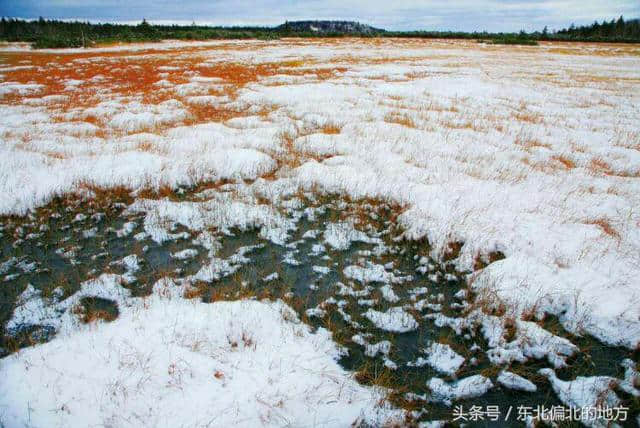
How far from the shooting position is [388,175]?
9.12 metres

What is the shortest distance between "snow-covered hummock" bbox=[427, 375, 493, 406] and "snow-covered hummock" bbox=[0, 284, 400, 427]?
0.64 m

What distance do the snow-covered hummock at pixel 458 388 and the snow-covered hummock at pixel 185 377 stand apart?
0.64 metres

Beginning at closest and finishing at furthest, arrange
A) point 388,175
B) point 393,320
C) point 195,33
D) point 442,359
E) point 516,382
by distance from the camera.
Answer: point 516,382
point 442,359
point 393,320
point 388,175
point 195,33

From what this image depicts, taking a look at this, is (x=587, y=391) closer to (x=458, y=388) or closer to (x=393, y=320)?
(x=458, y=388)

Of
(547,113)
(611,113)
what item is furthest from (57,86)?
(611,113)

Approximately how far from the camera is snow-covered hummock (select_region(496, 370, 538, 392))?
3.91 metres

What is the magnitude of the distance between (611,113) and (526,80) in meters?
11.2

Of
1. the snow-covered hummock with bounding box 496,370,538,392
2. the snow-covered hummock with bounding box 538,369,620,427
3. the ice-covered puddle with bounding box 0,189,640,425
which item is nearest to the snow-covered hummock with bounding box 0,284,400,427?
the ice-covered puddle with bounding box 0,189,640,425

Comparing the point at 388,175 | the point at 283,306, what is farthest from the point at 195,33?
the point at 283,306

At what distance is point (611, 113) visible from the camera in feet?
54.4

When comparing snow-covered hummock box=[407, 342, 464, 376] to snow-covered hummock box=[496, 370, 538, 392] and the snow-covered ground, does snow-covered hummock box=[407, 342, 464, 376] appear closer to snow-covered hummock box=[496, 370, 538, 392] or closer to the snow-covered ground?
the snow-covered ground

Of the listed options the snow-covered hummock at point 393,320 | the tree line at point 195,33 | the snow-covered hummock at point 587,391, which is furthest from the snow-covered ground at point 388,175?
the tree line at point 195,33

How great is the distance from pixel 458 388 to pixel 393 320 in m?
1.18

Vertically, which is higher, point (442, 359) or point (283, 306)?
point (283, 306)
